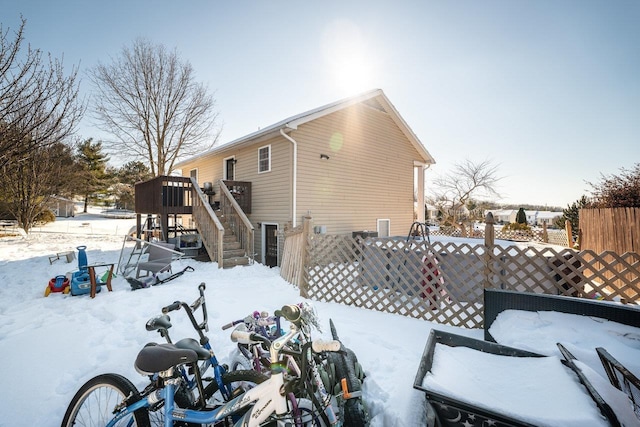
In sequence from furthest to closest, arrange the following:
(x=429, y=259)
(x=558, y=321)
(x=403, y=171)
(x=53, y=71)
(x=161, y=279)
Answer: (x=403, y=171), (x=161, y=279), (x=53, y=71), (x=429, y=259), (x=558, y=321)

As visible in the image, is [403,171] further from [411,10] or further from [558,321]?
[558,321]

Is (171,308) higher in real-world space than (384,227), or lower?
lower

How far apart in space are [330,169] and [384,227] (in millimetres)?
4260

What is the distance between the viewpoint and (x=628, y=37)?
275 inches

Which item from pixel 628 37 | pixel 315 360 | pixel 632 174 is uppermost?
pixel 628 37

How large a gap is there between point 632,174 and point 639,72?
4168mm

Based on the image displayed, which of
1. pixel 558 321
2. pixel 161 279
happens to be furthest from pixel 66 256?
pixel 558 321

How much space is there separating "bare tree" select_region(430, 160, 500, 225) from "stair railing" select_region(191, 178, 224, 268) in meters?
20.9

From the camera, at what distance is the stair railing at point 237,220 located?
359 inches

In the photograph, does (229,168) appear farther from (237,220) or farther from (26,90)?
(26,90)

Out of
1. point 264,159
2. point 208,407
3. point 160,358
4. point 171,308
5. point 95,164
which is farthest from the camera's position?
point 95,164

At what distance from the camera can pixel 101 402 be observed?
2.05 metres

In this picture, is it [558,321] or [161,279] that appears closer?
[558,321]

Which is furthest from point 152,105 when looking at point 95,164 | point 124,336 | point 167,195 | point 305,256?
point 95,164
